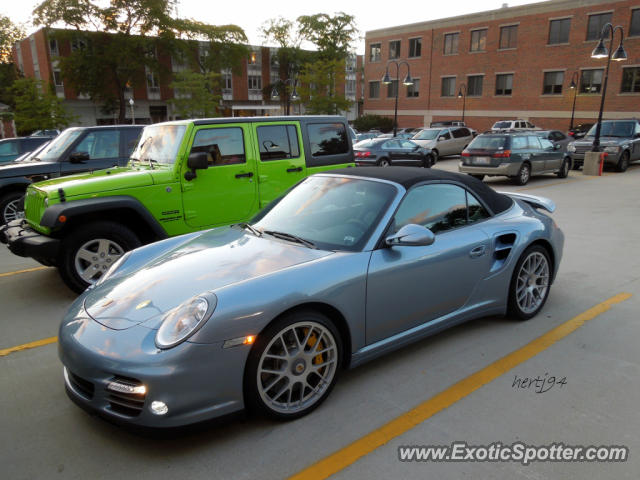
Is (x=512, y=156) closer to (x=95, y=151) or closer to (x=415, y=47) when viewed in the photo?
(x=95, y=151)

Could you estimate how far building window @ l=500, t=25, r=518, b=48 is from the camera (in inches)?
1641

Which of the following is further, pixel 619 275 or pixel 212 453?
pixel 619 275

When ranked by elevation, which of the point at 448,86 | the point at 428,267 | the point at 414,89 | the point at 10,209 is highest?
the point at 448,86

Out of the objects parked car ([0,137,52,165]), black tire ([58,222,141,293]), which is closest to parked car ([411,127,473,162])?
parked car ([0,137,52,165])

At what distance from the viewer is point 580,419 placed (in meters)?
2.91

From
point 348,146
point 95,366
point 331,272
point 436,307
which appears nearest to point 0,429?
point 95,366

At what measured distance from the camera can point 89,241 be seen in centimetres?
530

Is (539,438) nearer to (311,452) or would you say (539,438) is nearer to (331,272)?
→ (311,452)

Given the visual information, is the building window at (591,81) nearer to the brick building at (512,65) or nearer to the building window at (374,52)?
the brick building at (512,65)

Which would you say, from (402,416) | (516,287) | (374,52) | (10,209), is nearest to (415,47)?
(374,52)

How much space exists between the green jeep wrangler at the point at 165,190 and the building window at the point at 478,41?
42.9 metres

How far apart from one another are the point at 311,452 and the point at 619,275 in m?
5.02

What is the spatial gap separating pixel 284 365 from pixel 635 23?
44.4 metres

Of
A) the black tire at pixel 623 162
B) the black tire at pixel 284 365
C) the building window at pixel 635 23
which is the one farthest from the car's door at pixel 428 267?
the building window at pixel 635 23
